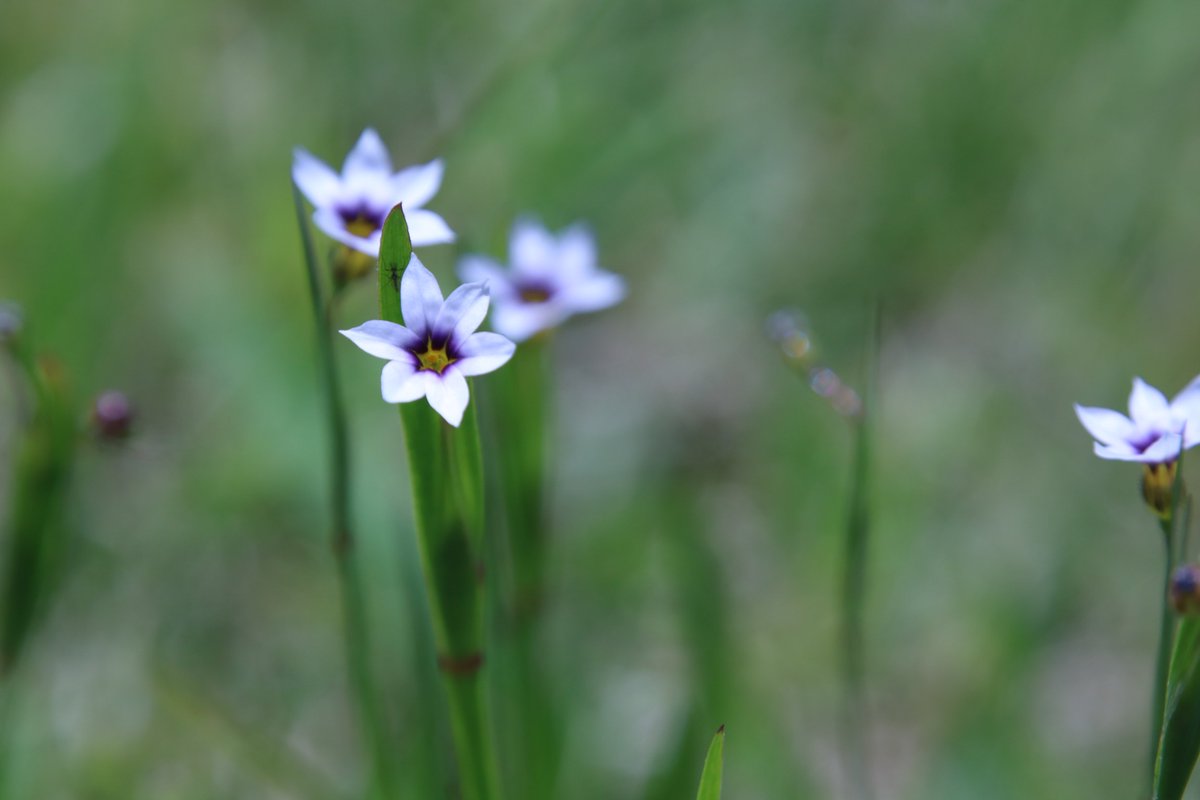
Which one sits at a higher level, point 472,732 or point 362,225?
point 362,225

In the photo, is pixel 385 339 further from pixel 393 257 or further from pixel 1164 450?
pixel 1164 450

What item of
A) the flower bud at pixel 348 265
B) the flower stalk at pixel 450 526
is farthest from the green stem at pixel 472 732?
the flower bud at pixel 348 265

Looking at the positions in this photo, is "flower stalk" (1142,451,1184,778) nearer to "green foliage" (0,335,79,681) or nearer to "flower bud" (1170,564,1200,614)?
"flower bud" (1170,564,1200,614)

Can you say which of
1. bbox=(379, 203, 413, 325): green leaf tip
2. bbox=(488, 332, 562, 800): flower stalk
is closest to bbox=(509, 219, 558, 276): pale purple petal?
bbox=(488, 332, 562, 800): flower stalk

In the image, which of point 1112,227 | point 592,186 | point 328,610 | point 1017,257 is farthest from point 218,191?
point 1112,227

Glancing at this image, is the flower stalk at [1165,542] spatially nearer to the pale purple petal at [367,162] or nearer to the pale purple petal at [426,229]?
the pale purple petal at [426,229]

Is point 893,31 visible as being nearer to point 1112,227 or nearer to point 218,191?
point 1112,227

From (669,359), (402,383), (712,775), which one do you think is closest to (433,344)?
(402,383)
